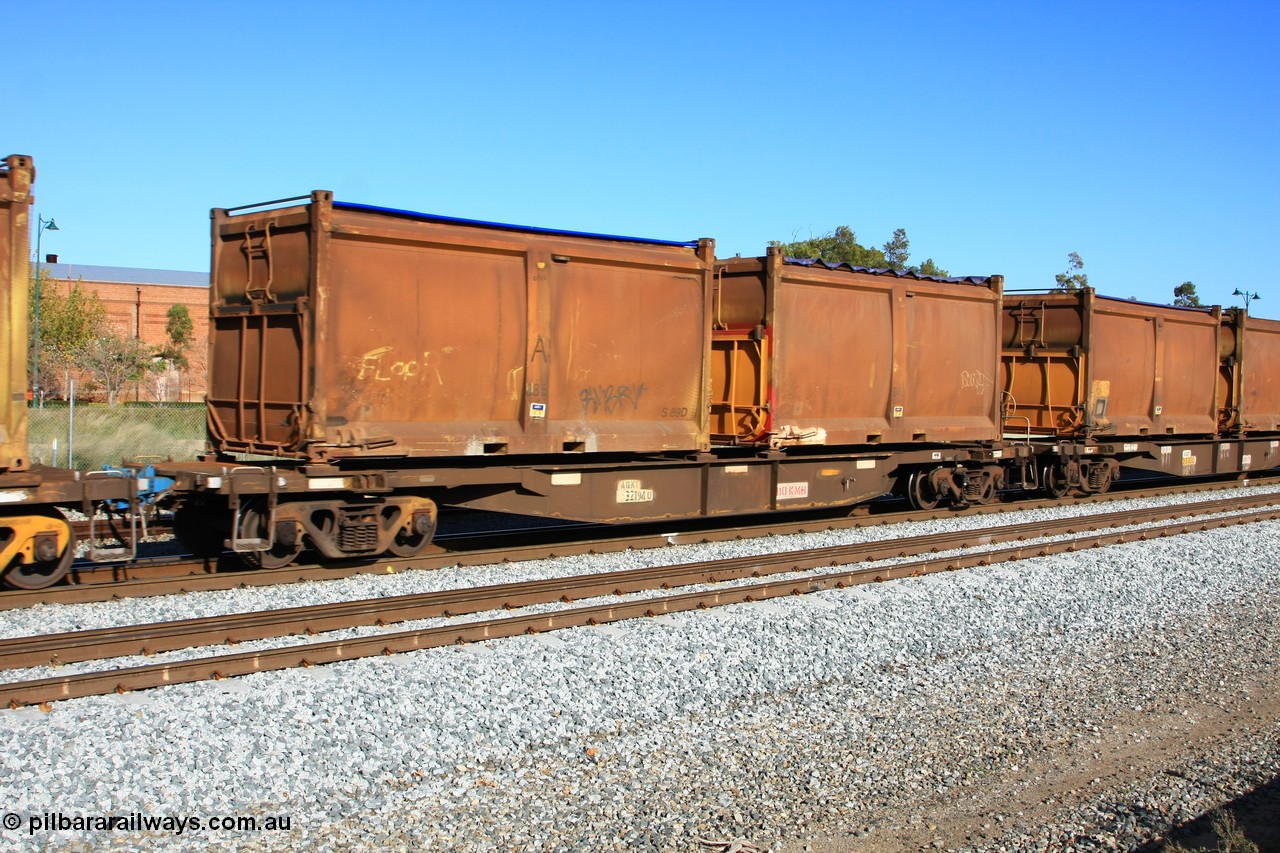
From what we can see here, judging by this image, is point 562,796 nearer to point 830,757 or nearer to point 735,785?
point 735,785

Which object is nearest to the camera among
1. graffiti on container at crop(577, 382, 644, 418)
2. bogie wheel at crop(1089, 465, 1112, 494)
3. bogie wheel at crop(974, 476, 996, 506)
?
graffiti on container at crop(577, 382, 644, 418)

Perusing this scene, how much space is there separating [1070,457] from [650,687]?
13428 mm

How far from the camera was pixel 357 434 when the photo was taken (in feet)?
32.4

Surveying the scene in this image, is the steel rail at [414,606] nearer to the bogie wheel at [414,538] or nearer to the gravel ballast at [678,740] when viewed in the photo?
the gravel ballast at [678,740]

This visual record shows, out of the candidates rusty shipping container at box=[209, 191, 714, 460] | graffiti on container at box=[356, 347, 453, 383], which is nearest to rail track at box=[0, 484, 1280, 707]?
rusty shipping container at box=[209, 191, 714, 460]

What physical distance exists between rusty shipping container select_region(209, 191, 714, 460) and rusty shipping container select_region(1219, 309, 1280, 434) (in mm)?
15940

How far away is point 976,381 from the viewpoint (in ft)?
52.4

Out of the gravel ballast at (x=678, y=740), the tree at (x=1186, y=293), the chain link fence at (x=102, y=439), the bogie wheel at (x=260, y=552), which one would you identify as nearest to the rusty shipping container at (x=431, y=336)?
the bogie wheel at (x=260, y=552)

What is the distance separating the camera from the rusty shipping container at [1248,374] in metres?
22.2

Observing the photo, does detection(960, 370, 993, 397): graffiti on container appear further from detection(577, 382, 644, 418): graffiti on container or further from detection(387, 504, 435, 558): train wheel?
detection(387, 504, 435, 558): train wheel

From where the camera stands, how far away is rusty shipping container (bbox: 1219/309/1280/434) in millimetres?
22219

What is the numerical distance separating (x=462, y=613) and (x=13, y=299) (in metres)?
4.61

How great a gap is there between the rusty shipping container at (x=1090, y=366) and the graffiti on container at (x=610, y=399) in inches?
355

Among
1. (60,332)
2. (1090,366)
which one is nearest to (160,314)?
(60,332)
